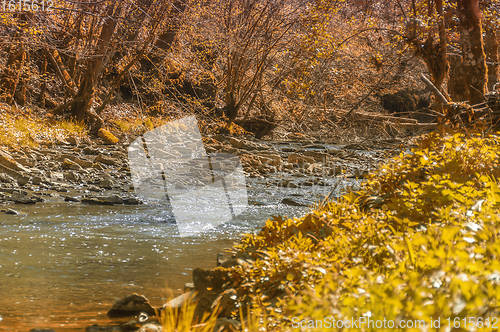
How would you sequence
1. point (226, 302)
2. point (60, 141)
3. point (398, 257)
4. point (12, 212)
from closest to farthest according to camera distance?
point (398, 257)
point (226, 302)
point (12, 212)
point (60, 141)

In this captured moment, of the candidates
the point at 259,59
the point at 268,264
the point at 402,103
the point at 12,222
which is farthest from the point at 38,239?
the point at 402,103

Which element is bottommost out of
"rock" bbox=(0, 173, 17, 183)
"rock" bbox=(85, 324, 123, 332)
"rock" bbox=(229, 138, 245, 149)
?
"rock" bbox=(85, 324, 123, 332)

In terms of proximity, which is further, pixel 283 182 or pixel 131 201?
pixel 283 182

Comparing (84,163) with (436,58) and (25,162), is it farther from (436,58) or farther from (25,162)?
(436,58)

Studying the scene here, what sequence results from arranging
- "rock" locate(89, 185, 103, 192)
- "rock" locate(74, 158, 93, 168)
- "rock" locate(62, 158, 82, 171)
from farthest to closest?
"rock" locate(74, 158, 93, 168)
"rock" locate(62, 158, 82, 171)
"rock" locate(89, 185, 103, 192)

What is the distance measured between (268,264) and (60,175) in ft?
25.5

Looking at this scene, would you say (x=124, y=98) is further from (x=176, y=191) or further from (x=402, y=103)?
(x=402, y=103)

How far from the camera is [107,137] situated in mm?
13594

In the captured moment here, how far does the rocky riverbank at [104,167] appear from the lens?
26.5ft

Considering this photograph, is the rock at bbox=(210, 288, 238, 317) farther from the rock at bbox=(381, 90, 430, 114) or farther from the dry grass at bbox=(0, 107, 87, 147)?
the rock at bbox=(381, 90, 430, 114)

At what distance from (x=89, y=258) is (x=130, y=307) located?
4.89 ft

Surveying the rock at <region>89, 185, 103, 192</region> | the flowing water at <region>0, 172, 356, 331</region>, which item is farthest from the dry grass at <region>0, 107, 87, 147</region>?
the flowing water at <region>0, 172, 356, 331</region>

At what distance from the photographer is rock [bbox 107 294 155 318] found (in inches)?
134

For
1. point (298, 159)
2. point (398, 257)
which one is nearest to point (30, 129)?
point (298, 159)
